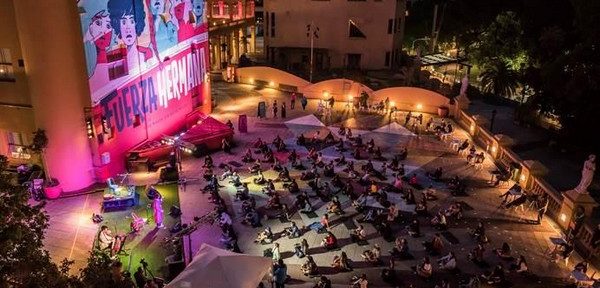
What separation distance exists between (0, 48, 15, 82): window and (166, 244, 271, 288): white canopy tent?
16165 mm

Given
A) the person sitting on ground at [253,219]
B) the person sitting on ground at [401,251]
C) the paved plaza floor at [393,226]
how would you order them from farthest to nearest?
the person sitting on ground at [253,219]
the person sitting on ground at [401,251]
the paved plaza floor at [393,226]

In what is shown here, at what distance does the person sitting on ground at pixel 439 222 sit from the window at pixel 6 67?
2220cm

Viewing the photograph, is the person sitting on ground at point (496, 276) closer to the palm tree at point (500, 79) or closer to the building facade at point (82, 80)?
the building facade at point (82, 80)

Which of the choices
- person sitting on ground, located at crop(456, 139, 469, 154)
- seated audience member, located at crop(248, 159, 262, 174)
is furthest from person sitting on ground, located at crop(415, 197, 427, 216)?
seated audience member, located at crop(248, 159, 262, 174)

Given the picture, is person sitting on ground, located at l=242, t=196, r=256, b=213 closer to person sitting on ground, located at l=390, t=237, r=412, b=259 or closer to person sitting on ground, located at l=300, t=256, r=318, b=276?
person sitting on ground, located at l=300, t=256, r=318, b=276

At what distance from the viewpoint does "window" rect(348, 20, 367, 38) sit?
53.8 meters

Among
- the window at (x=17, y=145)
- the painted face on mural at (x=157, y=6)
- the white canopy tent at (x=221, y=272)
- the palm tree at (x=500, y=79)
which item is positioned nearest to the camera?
the white canopy tent at (x=221, y=272)

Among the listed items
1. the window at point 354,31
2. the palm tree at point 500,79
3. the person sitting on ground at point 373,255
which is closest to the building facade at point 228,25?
the window at point 354,31

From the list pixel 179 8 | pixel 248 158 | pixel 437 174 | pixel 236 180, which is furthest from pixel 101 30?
pixel 437 174

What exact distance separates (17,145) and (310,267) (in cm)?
1859

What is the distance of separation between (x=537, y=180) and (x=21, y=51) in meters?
26.9

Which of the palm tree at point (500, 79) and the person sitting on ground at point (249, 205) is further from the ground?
the palm tree at point (500, 79)

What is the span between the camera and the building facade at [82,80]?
2430 centimetres

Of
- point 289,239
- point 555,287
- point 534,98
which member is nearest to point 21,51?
point 289,239
